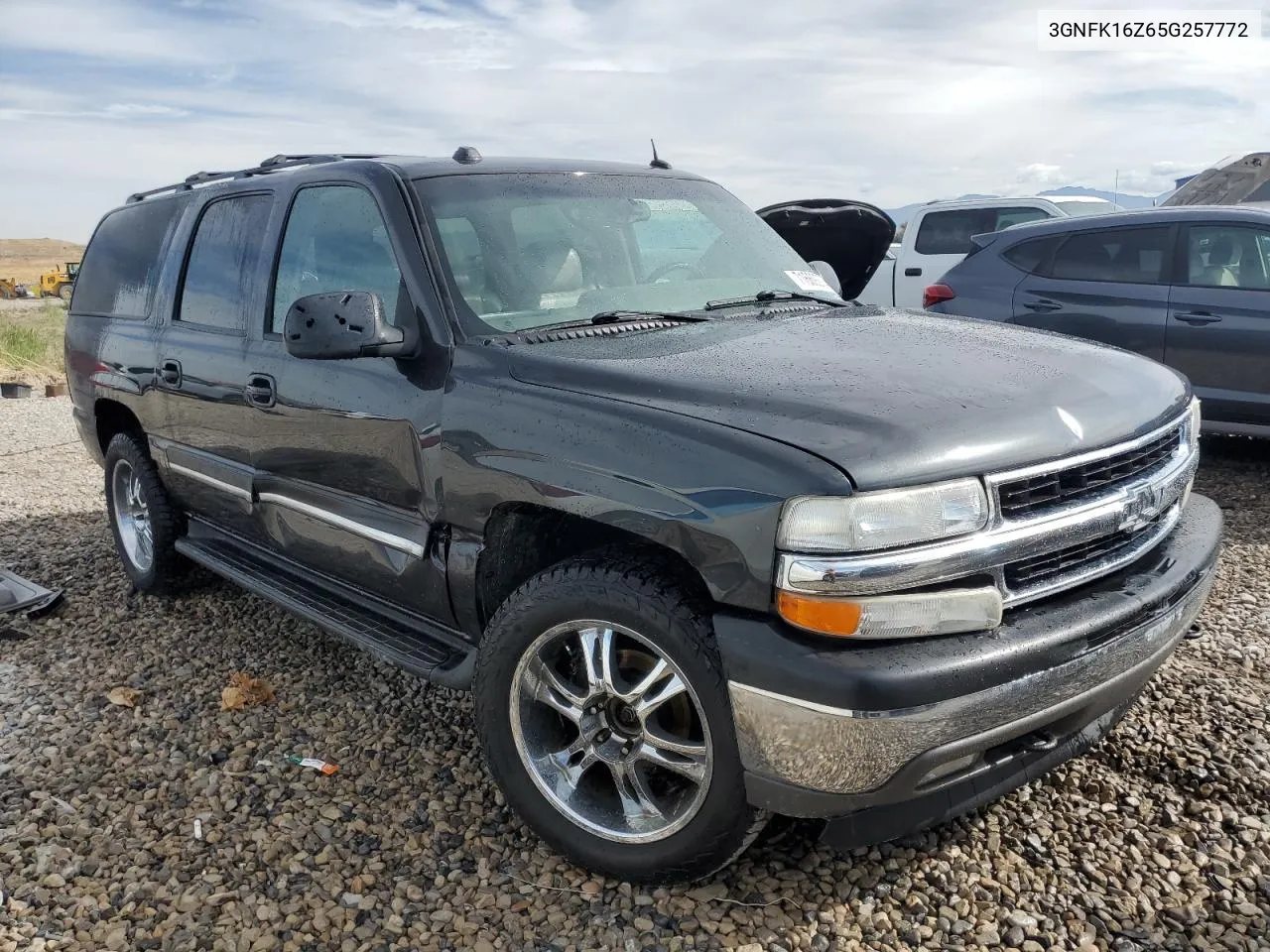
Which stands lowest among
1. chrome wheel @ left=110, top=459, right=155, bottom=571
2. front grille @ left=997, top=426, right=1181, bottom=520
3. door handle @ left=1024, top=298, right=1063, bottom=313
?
chrome wheel @ left=110, top=459, right=155, bottom=571

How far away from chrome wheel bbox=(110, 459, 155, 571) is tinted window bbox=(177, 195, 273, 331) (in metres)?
1.12

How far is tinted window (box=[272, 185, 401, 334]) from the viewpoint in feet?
10.6

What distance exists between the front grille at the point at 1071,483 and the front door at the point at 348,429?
1537 millimetres

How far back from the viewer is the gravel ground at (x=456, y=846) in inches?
97.4

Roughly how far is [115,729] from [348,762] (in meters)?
0.94

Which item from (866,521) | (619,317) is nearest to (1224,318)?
(619,317)

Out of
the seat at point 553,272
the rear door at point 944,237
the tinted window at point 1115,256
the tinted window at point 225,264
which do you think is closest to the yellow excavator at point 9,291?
the rear door at point 944,237

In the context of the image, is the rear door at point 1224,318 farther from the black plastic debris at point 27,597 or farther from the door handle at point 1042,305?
the black plastic debris at point 27,597

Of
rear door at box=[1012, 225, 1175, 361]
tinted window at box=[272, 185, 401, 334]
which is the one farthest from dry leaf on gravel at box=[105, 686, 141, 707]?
rear door at box=[1012, 225, 1175, 361]

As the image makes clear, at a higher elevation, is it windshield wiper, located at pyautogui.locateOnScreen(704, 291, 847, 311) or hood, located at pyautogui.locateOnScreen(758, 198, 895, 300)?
hood, located at pyautogui.locateOnScreen(758, 198, 895, 300)

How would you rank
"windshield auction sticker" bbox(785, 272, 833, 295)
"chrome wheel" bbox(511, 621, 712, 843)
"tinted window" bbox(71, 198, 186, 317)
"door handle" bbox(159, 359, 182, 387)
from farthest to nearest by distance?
"tinted window" bbox(71, 198, 186, 317)
"door handle" bbox(159, 359, 182, 387)
"windshield auction sticker" bbox(785, 272, 833, 295)
"chrome wheel" bbox(511, 621, 712, 843)

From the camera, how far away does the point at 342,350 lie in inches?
110

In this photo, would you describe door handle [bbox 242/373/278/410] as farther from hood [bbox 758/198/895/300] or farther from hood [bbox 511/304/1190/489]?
hood [bbox 758/198/895/300]

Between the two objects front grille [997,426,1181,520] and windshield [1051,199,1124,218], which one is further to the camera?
windshield [1051,199,1124,218]
